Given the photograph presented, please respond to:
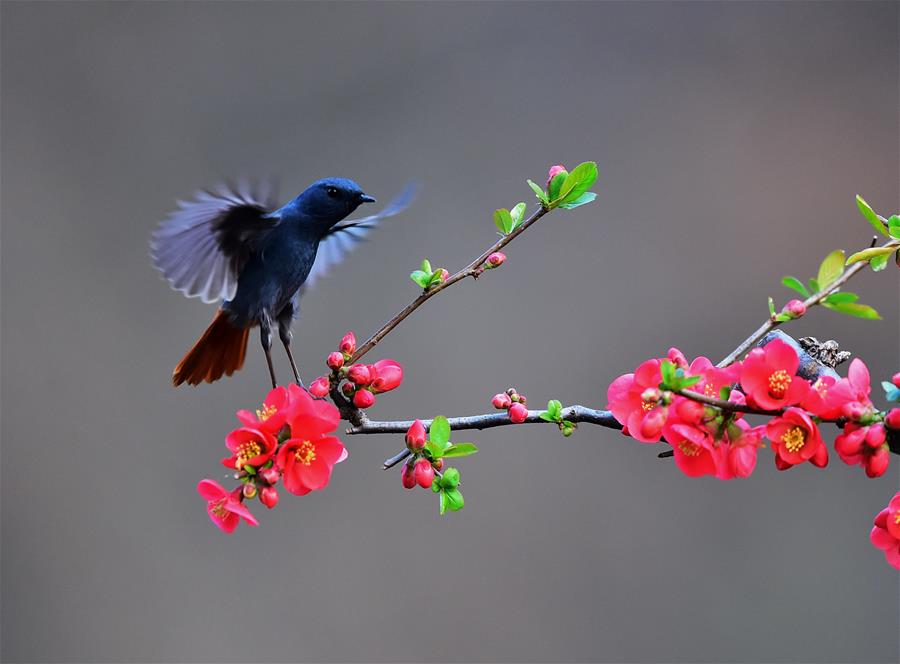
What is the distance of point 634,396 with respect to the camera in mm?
644

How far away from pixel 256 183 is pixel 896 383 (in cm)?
82

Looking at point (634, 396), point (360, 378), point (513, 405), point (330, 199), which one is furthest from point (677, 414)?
point (330, 199)

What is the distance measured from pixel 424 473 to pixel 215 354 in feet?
2.10

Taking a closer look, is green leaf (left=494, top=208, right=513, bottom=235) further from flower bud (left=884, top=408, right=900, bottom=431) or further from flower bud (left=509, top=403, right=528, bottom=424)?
flower bud (left=884, top=408, right=900, bottom=431)

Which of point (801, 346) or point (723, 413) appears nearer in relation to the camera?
point (723, 413)

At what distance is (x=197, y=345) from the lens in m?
1.19

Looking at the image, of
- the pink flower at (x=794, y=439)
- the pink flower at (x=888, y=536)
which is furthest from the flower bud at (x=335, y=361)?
the pink flower at (x=888, y=536)

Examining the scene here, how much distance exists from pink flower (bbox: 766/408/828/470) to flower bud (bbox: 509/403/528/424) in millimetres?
201

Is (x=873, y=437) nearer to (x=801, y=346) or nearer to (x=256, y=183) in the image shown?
(x=801, y=346)

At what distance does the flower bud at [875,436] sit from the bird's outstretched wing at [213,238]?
→ 82cm

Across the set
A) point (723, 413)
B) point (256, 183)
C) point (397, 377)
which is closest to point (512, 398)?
point (397, 377)

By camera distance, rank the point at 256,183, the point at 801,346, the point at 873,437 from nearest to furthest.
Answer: the point at 873,437
the point at 801,346
the point at 256,183

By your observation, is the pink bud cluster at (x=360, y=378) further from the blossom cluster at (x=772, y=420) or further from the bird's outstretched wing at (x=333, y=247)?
the bird's outstretched wing at (x=333, y=247)

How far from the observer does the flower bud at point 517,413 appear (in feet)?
2.29
